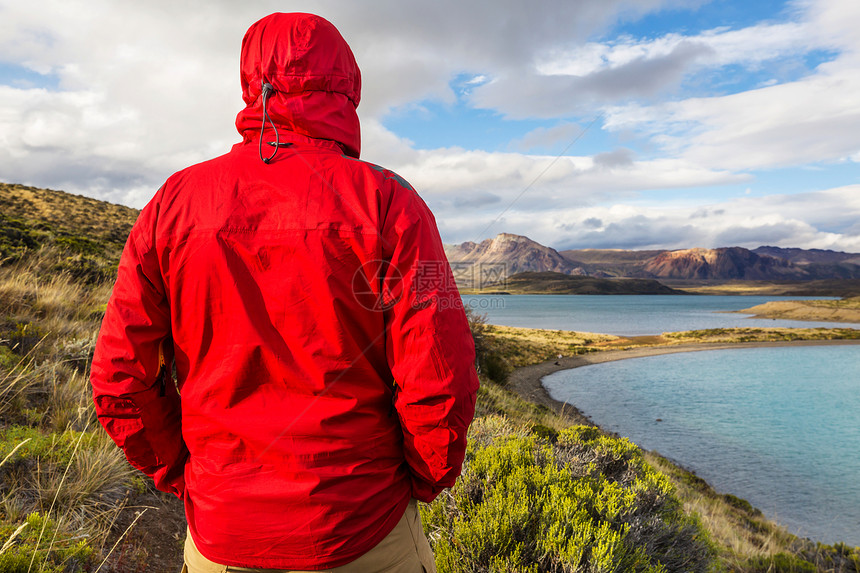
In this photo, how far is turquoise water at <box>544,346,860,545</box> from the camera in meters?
11.1

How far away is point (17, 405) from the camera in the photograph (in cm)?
379

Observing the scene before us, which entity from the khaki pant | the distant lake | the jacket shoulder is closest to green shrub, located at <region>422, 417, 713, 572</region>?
the khaki pant

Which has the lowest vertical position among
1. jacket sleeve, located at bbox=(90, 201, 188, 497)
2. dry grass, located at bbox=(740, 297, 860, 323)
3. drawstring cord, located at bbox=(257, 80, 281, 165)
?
dry grass, located at bbox=(740, 297, 860, 323)

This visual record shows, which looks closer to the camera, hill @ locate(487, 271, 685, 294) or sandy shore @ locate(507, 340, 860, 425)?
sandy shore @ locate(507, 340, 860, 425)

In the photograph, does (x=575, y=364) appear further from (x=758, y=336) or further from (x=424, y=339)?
(x=424, y=339)

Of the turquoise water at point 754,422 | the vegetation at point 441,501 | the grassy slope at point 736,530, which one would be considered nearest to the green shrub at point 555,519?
the vegetation at point 441,501

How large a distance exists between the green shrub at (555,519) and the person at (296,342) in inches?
63.0

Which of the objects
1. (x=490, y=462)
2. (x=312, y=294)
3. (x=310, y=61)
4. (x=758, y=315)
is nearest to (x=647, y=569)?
(x=490, y=462)

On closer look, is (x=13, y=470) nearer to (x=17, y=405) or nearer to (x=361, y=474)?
(x=17, y=405)

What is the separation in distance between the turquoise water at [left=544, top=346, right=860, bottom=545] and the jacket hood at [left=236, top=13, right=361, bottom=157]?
1252cm

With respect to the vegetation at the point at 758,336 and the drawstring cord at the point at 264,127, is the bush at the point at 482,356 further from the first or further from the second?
the vegetation at the point at 758,336

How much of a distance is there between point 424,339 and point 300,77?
3.14ft

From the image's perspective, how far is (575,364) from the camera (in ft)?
105

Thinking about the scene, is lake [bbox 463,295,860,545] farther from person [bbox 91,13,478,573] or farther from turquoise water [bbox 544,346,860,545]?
person [bbox 91,13,478,573]
